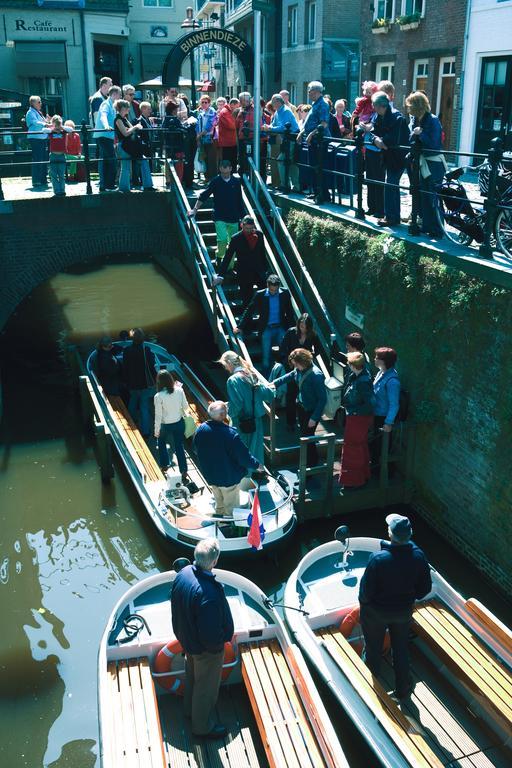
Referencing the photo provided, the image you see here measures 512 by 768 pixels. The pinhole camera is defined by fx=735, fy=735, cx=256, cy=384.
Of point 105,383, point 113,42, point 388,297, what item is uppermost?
point 113,42

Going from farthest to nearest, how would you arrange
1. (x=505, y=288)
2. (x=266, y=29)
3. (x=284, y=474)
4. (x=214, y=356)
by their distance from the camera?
(x=266, y=29) → (x=214, y=356) → (x=284, y=474) → (x=505, y=288)

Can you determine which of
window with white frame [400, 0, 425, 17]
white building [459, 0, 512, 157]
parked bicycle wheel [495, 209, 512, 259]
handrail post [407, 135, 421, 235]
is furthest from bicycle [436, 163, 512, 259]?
window with white frame [400, 0, 425, 17]

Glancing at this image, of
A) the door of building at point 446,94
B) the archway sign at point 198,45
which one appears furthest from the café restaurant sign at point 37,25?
the door of building at point 446,94

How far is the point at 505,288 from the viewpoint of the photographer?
8.27 m

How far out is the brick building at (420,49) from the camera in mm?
19469

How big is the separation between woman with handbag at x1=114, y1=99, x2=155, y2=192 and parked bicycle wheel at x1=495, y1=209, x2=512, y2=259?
7.72m

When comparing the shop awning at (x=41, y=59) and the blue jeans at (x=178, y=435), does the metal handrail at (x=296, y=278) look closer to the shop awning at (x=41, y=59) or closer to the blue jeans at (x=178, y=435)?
the blue jeans at (x=178, y=435)

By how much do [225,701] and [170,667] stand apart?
58cm

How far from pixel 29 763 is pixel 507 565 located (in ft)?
17.5

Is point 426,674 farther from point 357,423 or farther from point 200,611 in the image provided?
point 357,423

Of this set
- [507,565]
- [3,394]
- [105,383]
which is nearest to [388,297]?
[507,565]

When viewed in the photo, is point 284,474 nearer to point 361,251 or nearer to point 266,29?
point 361,251

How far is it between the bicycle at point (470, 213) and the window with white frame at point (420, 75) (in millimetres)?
12821

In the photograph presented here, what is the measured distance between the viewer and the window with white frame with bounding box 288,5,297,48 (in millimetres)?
30906
